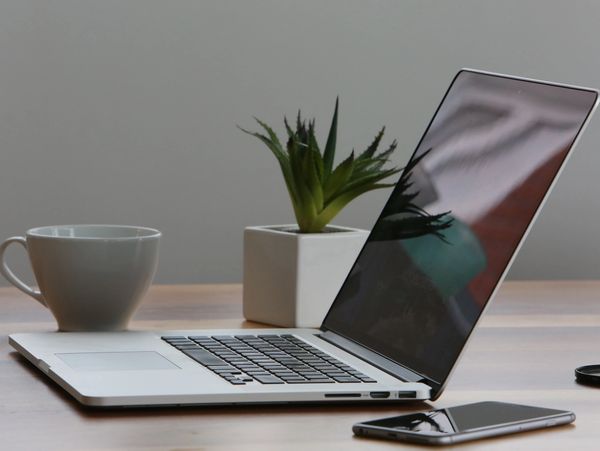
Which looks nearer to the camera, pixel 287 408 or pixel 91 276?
pixel 287 408

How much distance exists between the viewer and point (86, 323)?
42.3 inches

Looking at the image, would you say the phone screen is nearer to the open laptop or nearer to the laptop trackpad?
the open laptop

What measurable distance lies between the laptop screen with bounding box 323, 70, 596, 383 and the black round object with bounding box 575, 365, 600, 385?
131mm

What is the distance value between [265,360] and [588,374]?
11.0 inches

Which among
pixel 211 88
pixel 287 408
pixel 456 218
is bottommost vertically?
pixel 287 408

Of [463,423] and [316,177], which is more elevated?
[316,177]

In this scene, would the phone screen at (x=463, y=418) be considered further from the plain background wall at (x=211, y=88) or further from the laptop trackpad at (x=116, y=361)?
the plain background wall at (x=211, y=88)

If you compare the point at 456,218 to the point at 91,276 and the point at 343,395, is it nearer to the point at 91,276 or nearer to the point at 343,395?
the point at 343,395

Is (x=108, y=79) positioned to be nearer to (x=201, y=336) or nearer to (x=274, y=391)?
(x=201, y=336)

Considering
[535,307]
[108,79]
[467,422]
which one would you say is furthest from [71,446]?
[108,79]

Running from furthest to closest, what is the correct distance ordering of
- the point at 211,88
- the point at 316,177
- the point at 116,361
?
the point at 211,88
the point at 316,177
the point at 116,361

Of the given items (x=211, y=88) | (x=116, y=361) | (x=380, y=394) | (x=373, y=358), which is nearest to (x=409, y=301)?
(x=373, y=358)

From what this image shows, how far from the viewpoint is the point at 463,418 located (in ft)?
2.46

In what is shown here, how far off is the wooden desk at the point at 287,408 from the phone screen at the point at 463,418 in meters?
0.02
